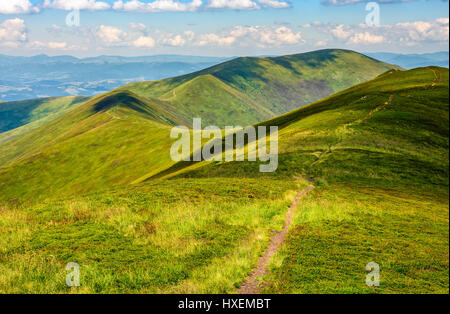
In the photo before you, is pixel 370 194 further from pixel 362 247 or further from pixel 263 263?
pixel 263 263

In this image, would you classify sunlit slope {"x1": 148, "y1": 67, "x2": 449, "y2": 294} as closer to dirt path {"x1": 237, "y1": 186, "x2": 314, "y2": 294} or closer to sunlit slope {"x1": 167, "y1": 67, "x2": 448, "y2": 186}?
sunlit slope {"x1": 167, "y1": 67, "x2": 448, "y2": 186}

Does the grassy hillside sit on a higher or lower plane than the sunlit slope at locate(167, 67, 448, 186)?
lower

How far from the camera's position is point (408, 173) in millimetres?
31500

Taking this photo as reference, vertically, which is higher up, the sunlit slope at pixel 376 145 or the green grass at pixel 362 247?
the sunlit slope at pixel 376 145

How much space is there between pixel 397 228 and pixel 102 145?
175 m

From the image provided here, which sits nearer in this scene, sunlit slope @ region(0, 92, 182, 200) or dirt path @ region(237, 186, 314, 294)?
dirt path @ region(237, 186, 314, 294)

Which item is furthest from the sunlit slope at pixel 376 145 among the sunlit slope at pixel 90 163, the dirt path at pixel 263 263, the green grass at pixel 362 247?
the sunlit slope at pixel 90 163

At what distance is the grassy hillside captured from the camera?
13031 millimetres

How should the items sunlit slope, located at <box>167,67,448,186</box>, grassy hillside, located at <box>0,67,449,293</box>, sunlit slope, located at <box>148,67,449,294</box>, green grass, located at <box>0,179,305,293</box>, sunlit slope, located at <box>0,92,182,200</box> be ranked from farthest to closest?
1. sunlit slope, located at <box>0,92,182,200</box>
2. sunlit slope, located at <box>167,67,448,186</box>
3. sunlit slope, located at <box>148,67,449,294</box>
4. grassy hillside, located at <box>0,67,449,293</box>
5. green grass, located at <box>0,179,305,293</box>

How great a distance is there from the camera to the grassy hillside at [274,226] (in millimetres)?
13031

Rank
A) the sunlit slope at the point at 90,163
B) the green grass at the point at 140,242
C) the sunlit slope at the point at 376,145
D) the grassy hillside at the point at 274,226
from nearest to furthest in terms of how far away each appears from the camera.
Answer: the green grass at the point at 140,242 < the grassy hillside at the point at 274,226 < the sunlit slope at the point at 376,145 < the sunlit slope at the point at 90,163

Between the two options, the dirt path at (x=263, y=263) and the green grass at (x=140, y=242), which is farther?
the green grass at (x=140, y=242)

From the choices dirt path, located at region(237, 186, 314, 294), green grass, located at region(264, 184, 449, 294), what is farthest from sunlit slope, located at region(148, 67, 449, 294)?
dirt path, located at region(237, 186, 314, 294)

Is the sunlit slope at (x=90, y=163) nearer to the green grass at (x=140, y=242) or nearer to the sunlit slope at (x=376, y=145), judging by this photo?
the sunlit slope at (x=376, y=145)
